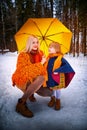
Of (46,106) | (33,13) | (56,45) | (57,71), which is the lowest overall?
(46,106)

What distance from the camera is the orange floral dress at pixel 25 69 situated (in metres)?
1.29

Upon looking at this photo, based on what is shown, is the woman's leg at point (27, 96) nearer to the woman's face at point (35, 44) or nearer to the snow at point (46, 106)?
the snow at point (46, 106)

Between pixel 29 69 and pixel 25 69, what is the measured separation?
2 cm

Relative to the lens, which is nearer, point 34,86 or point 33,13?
point 33,13

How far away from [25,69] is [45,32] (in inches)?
7.3

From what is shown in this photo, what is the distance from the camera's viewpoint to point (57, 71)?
134cm

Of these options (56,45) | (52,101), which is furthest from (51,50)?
(52,101)

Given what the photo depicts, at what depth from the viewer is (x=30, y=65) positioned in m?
1.30

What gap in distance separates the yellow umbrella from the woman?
0.03 metres

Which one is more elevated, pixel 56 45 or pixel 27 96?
pixel 56 45

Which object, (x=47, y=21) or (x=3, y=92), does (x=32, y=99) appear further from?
(x=47, y=21)

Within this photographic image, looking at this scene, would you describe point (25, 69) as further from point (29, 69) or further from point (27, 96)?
point (27, 96)

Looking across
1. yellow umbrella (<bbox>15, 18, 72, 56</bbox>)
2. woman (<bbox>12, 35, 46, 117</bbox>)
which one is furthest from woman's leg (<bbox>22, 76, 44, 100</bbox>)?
yellow umbrella (<bbox>15, 18, 72, 56</bbox>)

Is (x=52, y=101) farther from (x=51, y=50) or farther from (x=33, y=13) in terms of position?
(x=33, y=13)
